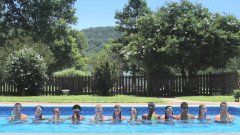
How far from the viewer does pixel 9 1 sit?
46.8 meters

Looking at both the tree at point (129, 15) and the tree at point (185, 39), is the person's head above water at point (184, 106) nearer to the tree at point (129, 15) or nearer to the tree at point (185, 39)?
the tree at point (185, 39)

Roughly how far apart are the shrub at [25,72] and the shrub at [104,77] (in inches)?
125

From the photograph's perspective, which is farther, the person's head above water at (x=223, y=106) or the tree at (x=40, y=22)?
the tree at (x=40, y=22)

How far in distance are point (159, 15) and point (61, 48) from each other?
21.7m

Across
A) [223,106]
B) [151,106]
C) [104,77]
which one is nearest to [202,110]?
[223,106]

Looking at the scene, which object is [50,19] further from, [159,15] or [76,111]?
[76,111]

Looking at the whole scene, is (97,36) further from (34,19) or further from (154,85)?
(154,85)

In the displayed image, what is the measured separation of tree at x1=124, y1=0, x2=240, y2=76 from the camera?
26266 mm

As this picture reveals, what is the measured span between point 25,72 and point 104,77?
4.53 metres

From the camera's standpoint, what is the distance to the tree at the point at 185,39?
26266 mm

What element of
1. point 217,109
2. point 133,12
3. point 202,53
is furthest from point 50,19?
point 217,109

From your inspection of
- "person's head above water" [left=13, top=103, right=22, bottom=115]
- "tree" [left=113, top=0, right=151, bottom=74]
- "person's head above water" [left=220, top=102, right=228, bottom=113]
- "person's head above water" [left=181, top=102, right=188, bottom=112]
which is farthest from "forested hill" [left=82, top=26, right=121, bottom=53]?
"person's head above water" [left=220, top=102, right=228, bottom=113]

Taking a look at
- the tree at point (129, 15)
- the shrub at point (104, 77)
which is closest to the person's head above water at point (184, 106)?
the shrub at point (104, 77)

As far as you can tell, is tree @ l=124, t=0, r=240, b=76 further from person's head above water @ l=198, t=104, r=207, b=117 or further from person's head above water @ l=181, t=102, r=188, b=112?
person's head above water @ l=181, t=102, r=188, b=112
